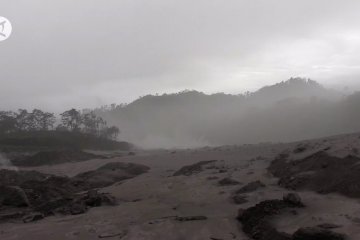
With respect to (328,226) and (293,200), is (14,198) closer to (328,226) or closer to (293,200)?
(293,200)

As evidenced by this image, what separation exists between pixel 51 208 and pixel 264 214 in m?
6.33

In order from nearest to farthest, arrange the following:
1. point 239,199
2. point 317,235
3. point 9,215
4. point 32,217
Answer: point 317,235
point 32,217
point 239,199
point 9,215

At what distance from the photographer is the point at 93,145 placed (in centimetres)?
5931

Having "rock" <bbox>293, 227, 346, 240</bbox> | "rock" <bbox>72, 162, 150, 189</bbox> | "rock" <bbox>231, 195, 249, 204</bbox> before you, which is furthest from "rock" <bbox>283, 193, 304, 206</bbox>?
"rock" <bbox>72, 162, 150, 189</bbox>

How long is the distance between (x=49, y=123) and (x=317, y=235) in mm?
75904

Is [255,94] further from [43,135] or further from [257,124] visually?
[43,135]

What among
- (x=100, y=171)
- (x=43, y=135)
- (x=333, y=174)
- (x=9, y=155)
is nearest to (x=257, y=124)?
(x=43, y=135)

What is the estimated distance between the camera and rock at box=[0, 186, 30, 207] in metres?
13.9

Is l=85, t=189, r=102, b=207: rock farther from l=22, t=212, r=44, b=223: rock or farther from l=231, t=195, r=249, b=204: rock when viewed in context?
l=231, t=195, r=249, b=204: rock

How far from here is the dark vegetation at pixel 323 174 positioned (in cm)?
1138

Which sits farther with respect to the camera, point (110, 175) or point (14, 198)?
point (110, 175)

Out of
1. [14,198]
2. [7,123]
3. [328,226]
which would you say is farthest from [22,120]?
[328,226]

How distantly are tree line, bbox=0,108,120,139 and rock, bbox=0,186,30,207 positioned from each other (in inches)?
2318

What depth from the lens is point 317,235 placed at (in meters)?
7.70
